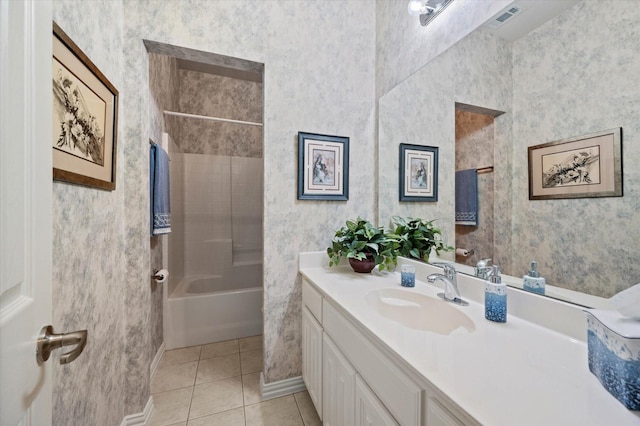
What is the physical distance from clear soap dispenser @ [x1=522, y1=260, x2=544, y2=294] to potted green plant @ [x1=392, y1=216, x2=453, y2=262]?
1.43ft

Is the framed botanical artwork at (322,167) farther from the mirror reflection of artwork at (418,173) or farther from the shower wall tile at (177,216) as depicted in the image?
the shower wall tile at (177,216)

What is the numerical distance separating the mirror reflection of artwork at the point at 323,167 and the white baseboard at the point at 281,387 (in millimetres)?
1285

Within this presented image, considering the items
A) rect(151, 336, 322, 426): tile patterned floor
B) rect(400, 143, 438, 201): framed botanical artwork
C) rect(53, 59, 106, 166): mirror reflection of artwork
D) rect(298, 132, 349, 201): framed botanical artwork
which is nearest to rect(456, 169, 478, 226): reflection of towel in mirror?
rect(400, 143, 438, 201): framed botanical artwork

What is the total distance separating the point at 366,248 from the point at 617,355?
103cm

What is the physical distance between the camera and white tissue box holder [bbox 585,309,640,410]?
0.46 m

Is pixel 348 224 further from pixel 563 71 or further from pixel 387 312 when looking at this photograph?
pixel 563 71

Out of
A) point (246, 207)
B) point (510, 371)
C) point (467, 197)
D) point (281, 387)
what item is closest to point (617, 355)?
point (510, 371)

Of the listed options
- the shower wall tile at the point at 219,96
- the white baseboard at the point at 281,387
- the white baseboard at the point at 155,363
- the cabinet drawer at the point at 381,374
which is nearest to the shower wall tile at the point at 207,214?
the shower wall tile at the point at 219,96

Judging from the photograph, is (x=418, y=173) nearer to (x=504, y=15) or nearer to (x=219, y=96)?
(x=504, y=15)

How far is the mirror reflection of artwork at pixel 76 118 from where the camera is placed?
31.0 inches

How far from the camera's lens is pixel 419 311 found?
110 centimetres

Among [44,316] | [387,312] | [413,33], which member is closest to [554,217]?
[387,312]

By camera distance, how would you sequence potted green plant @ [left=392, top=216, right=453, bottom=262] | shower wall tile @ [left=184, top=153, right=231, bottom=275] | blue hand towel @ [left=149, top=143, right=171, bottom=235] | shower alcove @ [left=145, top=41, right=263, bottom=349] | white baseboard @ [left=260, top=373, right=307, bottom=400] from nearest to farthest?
potted green plant @ [left=392, top=216, right=453, bottom=262] < white baseboard @ [left=260, top=373, right=307, bottom=400] < blue hand towel @ [left=149, top=143, right=171, bottom=235] < shower alcove @ [left=145, top=41, right=263, bottom=349] < shower wall tile @ [left=184, top=153, right=231, bottom=275]

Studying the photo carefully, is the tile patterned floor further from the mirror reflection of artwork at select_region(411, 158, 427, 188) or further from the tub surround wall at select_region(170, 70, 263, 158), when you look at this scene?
the tub surround wall at select_region(170, 70, 263, 158)
